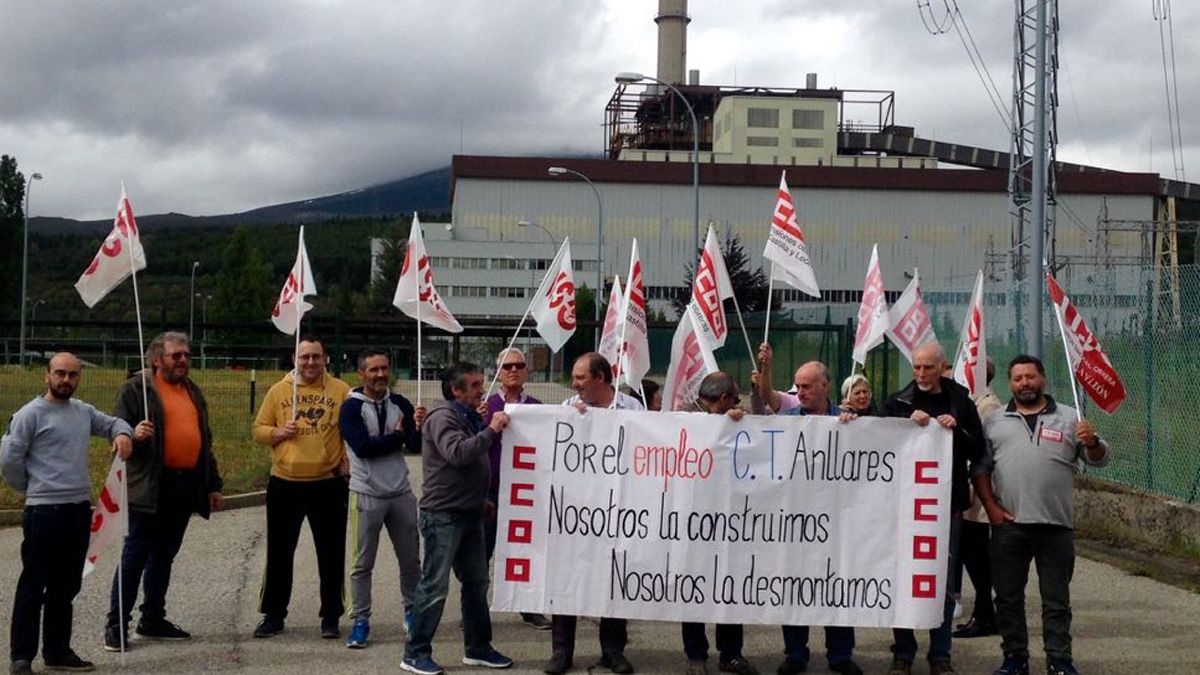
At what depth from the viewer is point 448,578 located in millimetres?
7980

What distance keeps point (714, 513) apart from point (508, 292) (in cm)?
7595

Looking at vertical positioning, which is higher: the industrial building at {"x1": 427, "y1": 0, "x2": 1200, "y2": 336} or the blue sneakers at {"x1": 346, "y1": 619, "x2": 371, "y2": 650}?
the industrial building at {"x1": 427, "y1": 0, "x2": 1200, "y2": 336}

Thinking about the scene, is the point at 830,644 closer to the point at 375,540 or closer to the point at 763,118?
the point at 375,540

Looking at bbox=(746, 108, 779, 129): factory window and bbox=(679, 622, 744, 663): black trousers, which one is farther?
bbox=(746, 108, 779, 129): factory window

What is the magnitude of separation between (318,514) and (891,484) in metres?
3.45

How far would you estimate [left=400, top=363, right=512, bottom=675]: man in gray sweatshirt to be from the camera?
7871mm

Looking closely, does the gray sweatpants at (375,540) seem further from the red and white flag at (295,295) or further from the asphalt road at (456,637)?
the red and white flag at (295,295)

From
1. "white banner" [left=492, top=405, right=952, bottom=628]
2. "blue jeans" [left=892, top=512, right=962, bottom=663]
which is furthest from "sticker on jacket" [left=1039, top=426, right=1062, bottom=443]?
"blue jeans" [left=892, top=512, right=962, bottom=663]

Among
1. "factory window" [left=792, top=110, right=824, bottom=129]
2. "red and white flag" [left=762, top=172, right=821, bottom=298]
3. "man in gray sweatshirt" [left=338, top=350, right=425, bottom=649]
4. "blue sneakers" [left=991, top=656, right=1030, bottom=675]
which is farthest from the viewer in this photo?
"factory window" [left=792, top=110, right=824, bottom=129]

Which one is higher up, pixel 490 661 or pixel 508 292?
pixel 508 292

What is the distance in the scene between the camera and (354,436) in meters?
8.42

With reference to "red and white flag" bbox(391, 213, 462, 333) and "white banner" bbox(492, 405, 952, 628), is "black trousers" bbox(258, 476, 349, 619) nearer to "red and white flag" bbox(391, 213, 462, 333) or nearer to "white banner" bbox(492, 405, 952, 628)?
"white banner" bbox(492, 405, 952, 628)

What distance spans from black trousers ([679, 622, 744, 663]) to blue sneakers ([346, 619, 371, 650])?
191cm

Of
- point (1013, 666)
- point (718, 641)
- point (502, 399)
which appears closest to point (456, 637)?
point (502, 399)
